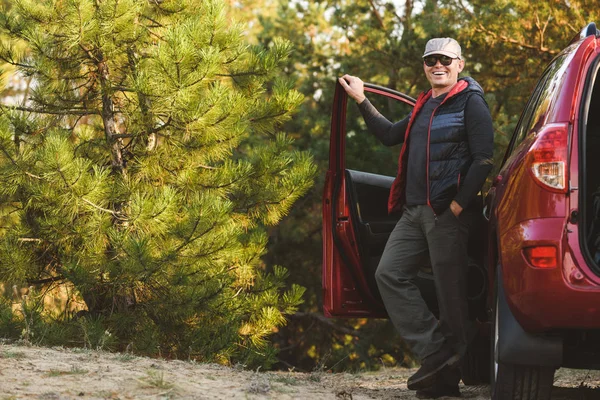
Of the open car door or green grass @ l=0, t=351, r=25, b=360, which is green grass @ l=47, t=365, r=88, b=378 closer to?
green grass @ l=0, t=351, r=25, b=360

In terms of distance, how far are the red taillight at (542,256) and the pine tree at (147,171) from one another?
4.61 m

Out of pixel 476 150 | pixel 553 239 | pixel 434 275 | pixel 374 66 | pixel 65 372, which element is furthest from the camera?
pixel 374 66

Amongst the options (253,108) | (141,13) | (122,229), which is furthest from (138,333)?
(141,13)

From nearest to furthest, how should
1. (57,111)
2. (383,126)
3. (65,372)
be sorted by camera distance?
(65,372) < (383,126) < (57,111)

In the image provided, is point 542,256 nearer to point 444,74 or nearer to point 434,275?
point 434,275

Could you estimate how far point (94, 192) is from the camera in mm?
7551

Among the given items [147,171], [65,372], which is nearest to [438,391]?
[65,372]

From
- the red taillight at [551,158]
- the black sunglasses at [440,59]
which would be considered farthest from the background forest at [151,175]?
the red taillight at [551,158]

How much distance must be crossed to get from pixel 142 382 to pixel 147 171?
4742mm

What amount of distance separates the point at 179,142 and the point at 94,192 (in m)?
1.16

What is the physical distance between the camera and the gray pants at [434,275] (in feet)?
14.5

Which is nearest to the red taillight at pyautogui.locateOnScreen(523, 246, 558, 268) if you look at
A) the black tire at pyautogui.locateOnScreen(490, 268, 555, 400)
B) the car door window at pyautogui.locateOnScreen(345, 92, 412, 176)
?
the black tire at pyautogui.locateOnScreen(490, 268, 555, 400)

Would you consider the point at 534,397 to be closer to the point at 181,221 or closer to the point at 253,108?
the point at 181,221

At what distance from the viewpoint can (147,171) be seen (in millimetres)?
8531
